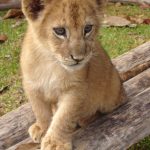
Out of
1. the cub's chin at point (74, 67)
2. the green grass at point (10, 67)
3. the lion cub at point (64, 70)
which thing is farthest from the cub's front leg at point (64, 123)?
the green grass at point (10, 67)

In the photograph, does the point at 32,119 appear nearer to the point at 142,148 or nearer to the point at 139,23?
the point at 142,148

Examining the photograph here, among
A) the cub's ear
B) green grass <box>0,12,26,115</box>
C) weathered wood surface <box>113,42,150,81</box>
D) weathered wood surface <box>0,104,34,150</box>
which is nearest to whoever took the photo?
the cub's ear

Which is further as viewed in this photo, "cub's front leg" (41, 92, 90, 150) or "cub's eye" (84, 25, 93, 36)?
"cub's front leg" (41, 92, 90, 150)

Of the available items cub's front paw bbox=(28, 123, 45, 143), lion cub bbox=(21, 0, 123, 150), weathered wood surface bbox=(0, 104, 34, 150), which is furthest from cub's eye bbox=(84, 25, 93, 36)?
weathered wood surface bbox=(0, 104, 34, 150)

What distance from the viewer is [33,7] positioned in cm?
310

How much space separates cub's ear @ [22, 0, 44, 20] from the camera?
3.07 metres

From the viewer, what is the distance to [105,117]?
3576 mm

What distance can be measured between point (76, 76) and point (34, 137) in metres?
0.58

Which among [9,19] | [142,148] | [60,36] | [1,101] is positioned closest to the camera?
[60,36]

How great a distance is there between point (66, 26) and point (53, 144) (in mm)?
786

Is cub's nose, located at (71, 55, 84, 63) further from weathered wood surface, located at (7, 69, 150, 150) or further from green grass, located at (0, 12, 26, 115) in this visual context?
green grass, located at (0, 12, 26, 115)

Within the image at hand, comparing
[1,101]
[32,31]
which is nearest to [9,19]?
[1,101]

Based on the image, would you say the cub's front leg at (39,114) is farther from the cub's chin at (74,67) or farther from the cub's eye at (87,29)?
the cub's eye at (87,29)

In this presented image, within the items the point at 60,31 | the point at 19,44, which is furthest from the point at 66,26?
the point at 19,44
